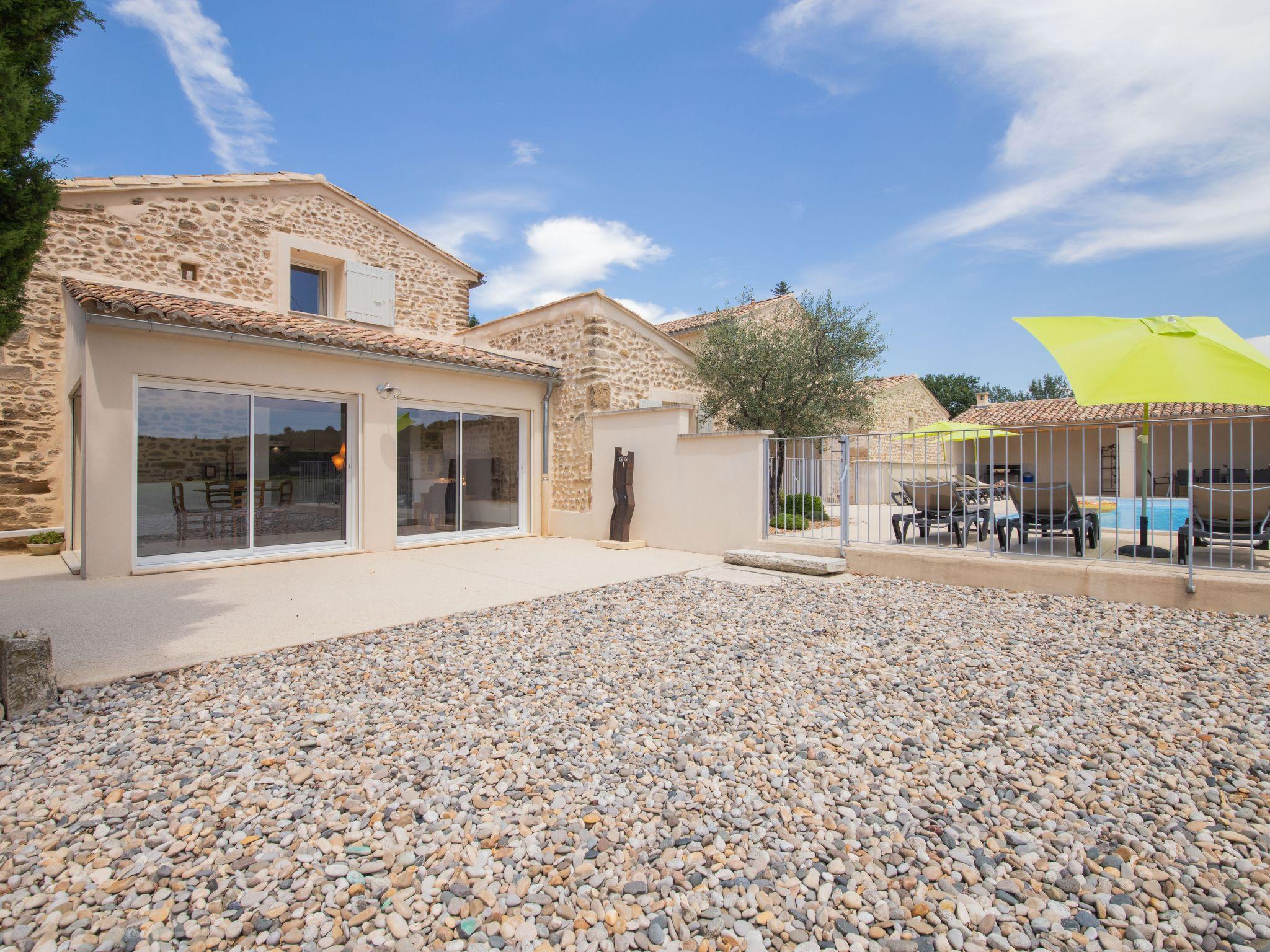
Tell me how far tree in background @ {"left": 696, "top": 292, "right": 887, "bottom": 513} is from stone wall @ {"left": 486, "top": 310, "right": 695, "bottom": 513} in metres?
1.69

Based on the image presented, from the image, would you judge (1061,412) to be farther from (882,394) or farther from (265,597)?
(265,597)

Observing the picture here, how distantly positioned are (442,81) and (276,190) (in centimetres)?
Answer: 411

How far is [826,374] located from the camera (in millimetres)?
12008

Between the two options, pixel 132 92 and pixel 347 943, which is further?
pixel 132 92

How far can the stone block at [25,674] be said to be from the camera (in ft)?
10.5

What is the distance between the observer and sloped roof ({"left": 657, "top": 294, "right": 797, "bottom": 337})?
12984 mm

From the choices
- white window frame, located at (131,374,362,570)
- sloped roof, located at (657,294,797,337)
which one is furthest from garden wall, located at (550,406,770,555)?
white window frame, located at (131,374,362,570)

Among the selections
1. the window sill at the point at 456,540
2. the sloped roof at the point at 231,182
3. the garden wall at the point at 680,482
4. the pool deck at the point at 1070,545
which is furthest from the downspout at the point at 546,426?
the sloped roof at the point at 231,182

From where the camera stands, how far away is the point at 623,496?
390 inches

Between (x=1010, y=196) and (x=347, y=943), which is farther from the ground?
(x=1010, y=196)

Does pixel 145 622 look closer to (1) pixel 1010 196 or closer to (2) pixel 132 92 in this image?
(2) pixel 132 92

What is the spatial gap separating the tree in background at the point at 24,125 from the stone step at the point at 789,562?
23.4 feet

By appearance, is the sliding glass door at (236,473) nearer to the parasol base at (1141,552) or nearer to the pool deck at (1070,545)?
the pool deck at (1070,545)

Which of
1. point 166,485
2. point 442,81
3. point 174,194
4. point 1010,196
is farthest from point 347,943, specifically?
point 1010,196
